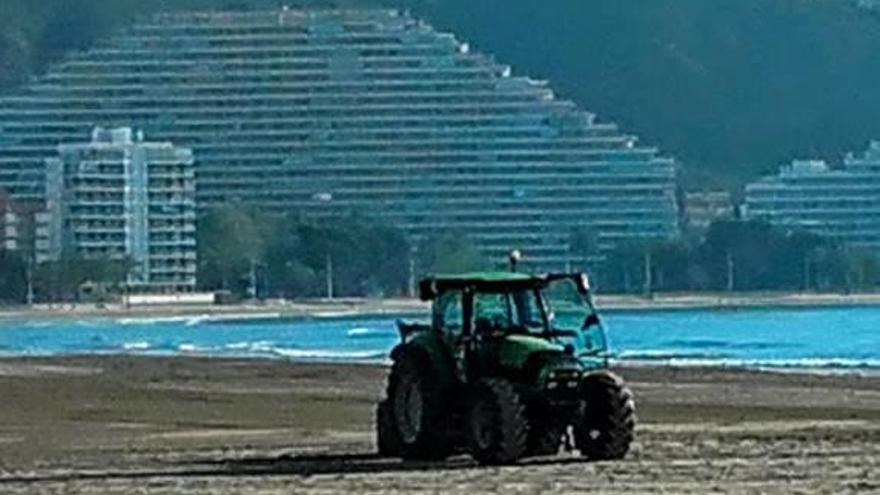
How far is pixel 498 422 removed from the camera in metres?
22.4

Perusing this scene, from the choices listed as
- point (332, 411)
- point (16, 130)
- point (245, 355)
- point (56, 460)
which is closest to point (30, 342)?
point (245, 355)

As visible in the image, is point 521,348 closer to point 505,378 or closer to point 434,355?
point 505,378

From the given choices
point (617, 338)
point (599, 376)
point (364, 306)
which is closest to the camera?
point (599, 376)

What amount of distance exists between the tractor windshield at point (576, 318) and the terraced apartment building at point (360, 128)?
416 ft

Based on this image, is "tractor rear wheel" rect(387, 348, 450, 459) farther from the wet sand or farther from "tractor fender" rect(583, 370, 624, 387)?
"tractor fender" rect(583, 370, 624, 387)

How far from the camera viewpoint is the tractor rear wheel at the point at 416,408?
23.2 m

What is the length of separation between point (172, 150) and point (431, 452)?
441 ft

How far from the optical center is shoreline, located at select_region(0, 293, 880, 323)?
4988 inches

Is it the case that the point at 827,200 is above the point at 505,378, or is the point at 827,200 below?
above

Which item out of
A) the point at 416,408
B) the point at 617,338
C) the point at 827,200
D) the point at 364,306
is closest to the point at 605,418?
the point at 416,408

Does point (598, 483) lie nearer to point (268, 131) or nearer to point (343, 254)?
point (343, 254)

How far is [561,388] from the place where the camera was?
22609 mm

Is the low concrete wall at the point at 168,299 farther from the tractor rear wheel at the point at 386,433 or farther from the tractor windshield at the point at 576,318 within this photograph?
the tractor windshield at the point at 576,318

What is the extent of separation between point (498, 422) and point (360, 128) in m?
145
